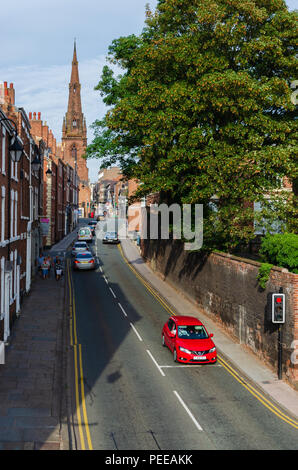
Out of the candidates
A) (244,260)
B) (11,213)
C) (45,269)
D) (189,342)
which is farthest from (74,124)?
(189,342)

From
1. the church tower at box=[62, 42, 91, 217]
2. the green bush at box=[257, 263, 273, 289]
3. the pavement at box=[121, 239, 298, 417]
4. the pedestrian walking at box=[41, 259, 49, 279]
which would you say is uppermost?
the church tower at box=[62, 42, 91, 217]

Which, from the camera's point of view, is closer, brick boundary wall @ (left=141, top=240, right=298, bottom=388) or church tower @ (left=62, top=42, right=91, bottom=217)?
brick boundary wall @ (left=141, top=240, right=298, bottom=388)

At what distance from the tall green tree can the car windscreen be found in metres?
6.46

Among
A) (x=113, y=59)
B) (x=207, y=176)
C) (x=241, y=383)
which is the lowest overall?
(x=241, y=383)

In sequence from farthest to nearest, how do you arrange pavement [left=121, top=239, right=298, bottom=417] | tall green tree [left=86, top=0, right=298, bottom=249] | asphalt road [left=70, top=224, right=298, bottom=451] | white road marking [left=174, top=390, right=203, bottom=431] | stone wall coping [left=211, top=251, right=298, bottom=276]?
tall green tree [left=86, top=0, right=298, bottom=249]
stone wall coping [left=211, top=251, right=298, bottom=276]
pavement [left=121, top=239, right=298, bottom=417]
white road marking [left=174, top=390, right=203, bottom=431]
asphalt road [left=70, top=224, right=298, bottom=451]

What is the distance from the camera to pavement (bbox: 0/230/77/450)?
480 inches

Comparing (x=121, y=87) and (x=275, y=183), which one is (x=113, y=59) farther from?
(x=275, y=183)

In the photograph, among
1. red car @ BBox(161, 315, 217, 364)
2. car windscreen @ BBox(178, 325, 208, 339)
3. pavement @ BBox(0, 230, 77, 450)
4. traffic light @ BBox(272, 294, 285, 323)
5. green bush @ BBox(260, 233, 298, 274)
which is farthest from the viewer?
car windscreen @ BBox(178, 325, 208, 339)

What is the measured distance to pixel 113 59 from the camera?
34.4m

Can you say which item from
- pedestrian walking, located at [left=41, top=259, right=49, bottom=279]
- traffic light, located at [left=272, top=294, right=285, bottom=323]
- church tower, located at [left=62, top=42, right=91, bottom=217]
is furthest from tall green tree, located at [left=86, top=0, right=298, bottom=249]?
church tower, located at [left=62, top=42, right=91, bottom=217]

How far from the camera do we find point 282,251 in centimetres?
1948

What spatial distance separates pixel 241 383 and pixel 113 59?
26.6 metres

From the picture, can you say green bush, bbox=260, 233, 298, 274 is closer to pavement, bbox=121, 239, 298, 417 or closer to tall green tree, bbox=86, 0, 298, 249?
tall green tree, bbox=86, 0, 298, 249

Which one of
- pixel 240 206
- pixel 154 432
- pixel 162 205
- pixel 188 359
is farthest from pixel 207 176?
pixel 154 432
